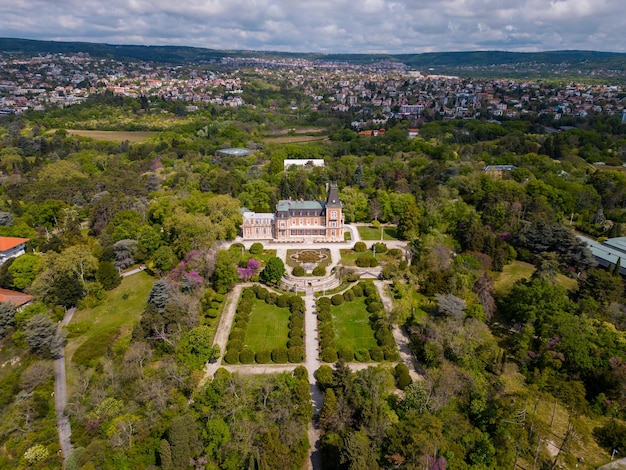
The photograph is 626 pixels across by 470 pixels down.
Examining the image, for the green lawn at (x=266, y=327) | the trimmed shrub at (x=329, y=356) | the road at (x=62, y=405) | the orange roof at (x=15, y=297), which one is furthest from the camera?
the orange roof at (x=15, y=297)

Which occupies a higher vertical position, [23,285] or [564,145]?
[564,145]

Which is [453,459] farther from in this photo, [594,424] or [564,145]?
[564,145]

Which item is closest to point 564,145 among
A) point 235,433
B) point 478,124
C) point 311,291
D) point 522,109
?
point 478,124

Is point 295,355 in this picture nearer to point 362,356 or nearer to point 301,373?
point 301,373

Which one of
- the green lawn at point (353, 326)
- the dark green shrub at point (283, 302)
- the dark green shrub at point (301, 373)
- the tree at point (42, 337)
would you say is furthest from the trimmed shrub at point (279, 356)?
the tree at point (42, 337)

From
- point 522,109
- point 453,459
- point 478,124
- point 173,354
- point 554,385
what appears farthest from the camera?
point 522,109

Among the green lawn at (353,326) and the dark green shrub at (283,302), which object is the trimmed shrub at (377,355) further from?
the dark green shrub at (283,302)

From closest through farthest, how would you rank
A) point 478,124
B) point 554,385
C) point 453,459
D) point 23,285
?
point 453,459, point 554,385, point 23,285, point 478,124

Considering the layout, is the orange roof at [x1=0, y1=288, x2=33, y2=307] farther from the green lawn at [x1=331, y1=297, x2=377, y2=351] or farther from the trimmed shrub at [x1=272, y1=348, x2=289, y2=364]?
the green lawn at [x1=331, y1=297, x2=377, y2=351]
